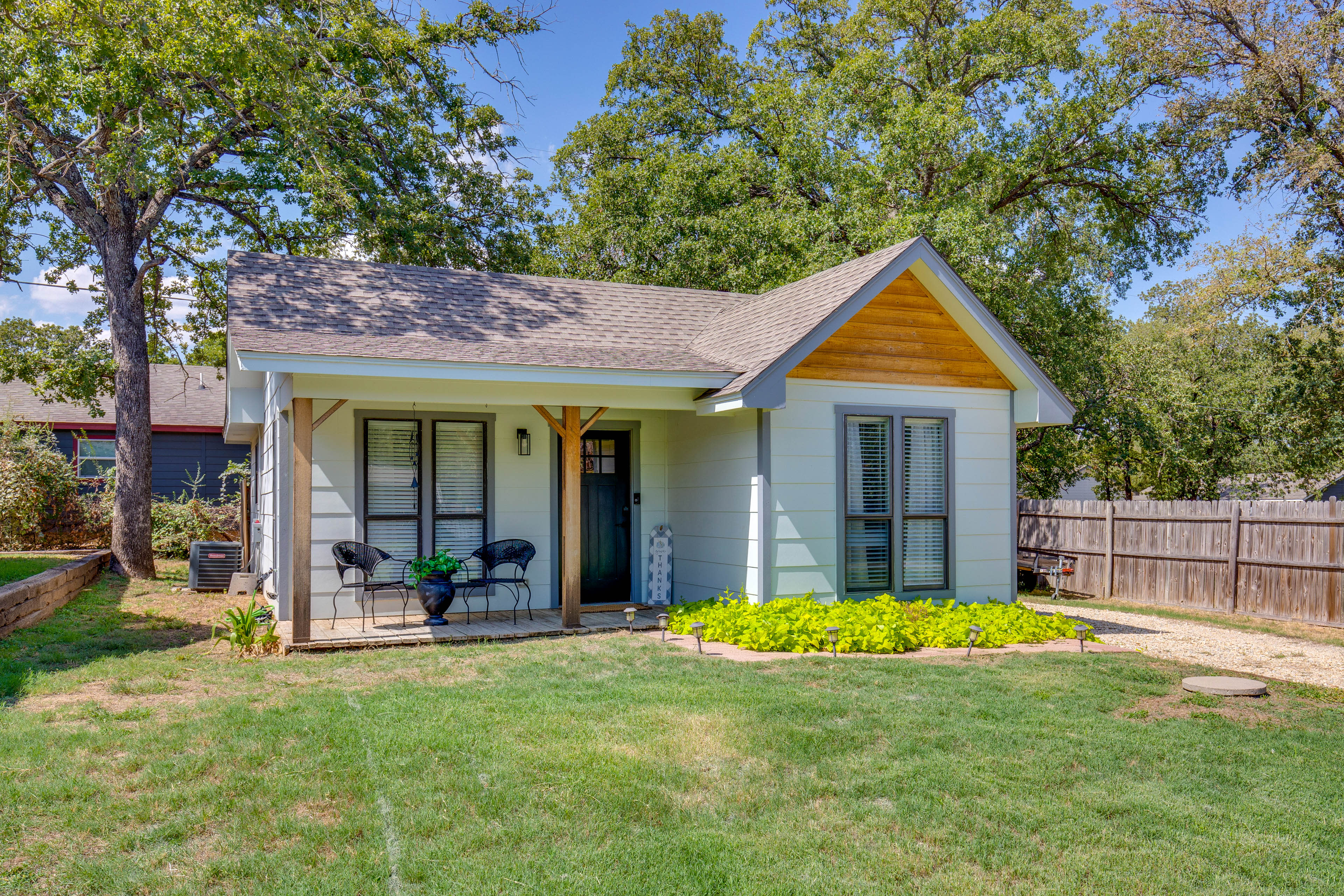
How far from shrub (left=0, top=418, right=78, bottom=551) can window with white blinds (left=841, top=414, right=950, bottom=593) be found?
16.2 metres

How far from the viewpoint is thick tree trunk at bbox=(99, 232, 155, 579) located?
14.1 m

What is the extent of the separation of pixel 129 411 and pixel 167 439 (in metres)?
7.88

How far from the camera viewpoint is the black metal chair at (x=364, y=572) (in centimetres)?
880

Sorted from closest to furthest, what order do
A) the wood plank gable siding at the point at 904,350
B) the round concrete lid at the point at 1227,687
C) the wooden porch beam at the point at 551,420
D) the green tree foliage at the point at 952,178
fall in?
the round concrete lid at the point at 1227,687 → the wooden porch beam at the point at 551,420 → the wood plank gable siding at the point at 904,350 → the green tree foliage at the point at 952,178

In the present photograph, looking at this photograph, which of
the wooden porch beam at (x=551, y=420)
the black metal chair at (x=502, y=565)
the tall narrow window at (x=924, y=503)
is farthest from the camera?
the tall narrow window at (x=924, y=503)

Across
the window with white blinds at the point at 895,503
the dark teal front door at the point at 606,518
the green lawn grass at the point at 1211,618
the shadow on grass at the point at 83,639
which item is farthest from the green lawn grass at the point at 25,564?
the green lawn grass at the point at 1211,618

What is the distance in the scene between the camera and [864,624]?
26.9ft

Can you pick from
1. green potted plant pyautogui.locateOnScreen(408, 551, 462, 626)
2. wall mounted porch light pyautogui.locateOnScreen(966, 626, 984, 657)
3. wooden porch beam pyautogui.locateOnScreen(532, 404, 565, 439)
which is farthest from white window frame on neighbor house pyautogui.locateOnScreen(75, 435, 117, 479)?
wall mounted porch light pyautogui.locateOnScreen(966, 626, 984, 657)

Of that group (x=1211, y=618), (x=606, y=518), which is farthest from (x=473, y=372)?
(x=1211, y=618)

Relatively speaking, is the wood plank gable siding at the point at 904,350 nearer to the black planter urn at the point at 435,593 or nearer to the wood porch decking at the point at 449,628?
the wood porch decking at the point at 449,628

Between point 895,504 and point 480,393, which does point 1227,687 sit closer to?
point 895,504

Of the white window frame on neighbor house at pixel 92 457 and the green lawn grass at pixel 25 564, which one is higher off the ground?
the white window frame on neighbor house at pixel 92 457

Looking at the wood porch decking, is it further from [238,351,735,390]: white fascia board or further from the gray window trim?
[238,351,735,390]: white fascia board

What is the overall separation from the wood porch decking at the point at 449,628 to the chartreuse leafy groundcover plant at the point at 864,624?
2.63 ft
